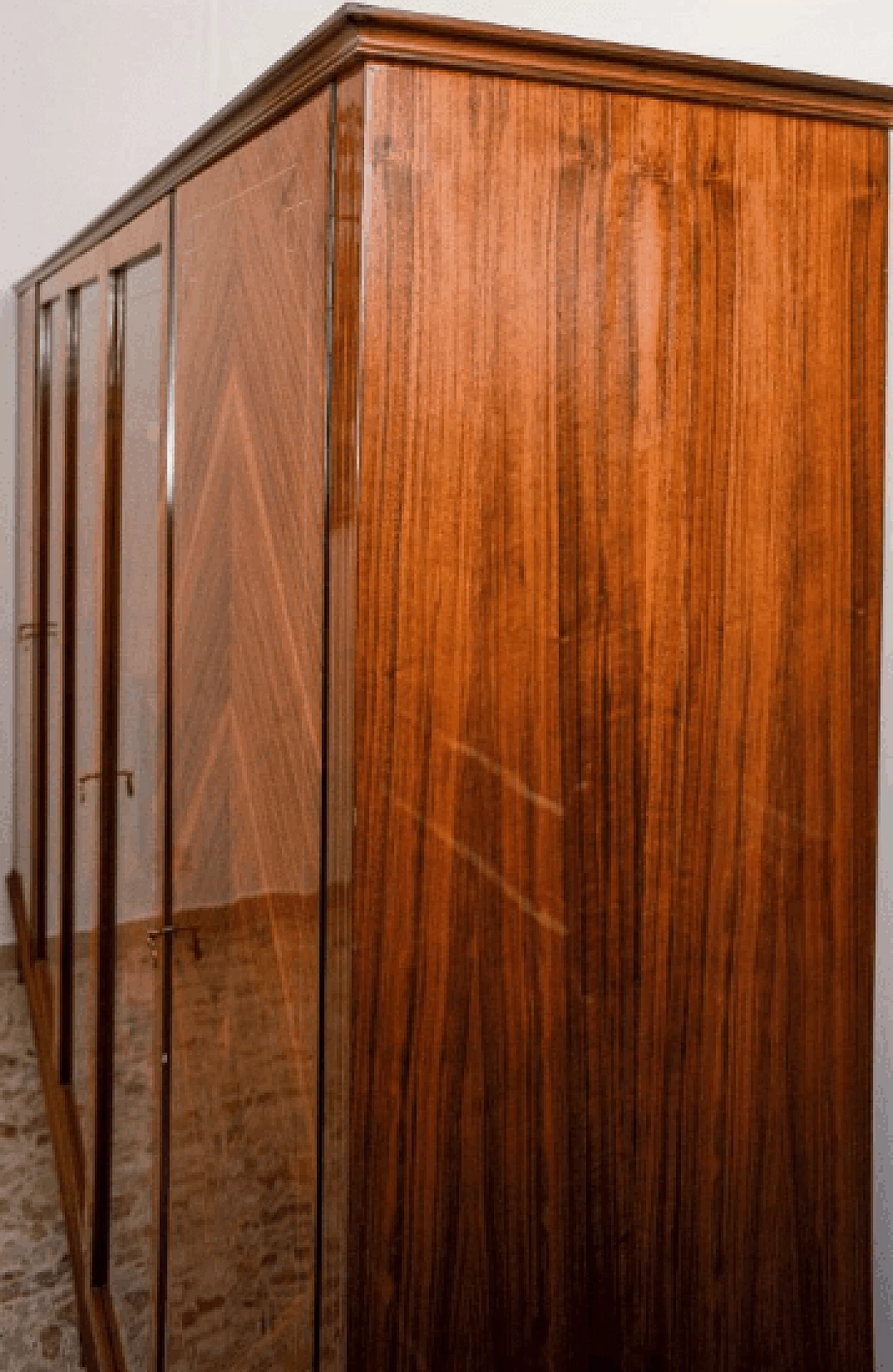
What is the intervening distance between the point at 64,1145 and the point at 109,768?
1014 mm

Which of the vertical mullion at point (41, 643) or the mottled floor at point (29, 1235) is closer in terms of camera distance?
the mottled floor at point (29, 1235)

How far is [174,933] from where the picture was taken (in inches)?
63.9

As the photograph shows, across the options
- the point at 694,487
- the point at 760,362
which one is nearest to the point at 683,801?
the point at 694,487

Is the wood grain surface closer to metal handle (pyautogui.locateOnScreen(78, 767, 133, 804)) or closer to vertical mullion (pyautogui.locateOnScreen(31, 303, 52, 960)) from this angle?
vertical mullion (pyautogui.locateOnScreen(31, 303, 52, 960))

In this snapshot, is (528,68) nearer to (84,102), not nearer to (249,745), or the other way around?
(249,745)

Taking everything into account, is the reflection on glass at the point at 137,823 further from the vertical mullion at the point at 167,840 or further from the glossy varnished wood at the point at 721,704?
the glossy varnished wood at the point at 721,704

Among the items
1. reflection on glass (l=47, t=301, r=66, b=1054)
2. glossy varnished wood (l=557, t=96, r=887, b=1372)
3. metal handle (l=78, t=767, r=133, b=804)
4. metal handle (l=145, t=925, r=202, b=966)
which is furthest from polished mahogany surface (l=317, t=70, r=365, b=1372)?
reflection on glass (l=47, t=301, r=66, b=1054)

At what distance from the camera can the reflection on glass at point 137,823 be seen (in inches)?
68.6

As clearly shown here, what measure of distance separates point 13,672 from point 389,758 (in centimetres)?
309

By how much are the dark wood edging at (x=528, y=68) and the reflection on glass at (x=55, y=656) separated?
5.43 feet

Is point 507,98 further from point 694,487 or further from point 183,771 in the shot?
point 183,771

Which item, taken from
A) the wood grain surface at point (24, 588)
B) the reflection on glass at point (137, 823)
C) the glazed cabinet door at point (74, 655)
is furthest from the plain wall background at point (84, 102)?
the reflection on glass at point (137, 823)

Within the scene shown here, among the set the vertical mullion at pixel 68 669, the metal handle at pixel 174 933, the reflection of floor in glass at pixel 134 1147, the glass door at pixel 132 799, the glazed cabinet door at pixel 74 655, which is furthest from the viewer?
Result: the vertical mullion at pixel 68 669

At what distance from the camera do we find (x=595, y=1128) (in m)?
1.19
